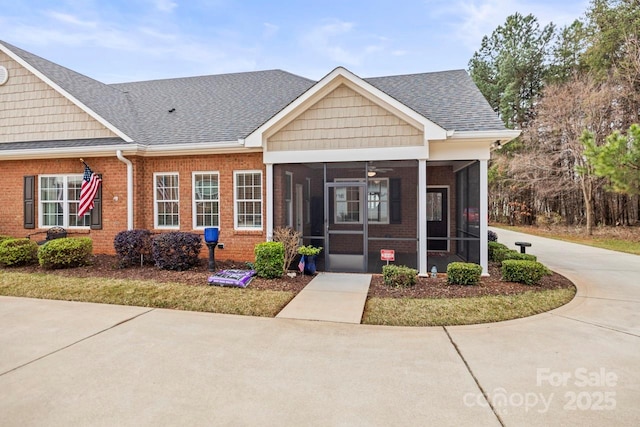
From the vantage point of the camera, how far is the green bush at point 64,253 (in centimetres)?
797

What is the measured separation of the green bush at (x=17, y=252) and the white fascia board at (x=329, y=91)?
21.0ft

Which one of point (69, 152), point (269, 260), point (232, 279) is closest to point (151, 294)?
point (232, 279)

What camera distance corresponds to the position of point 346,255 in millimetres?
10656

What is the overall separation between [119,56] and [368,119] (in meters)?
18.9

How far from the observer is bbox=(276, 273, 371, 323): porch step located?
529 cm

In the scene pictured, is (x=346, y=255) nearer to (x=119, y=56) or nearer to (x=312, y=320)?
(x=312, y=320)

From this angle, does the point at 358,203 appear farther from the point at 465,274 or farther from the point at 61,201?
the point at 61,201

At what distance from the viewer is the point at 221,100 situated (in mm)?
11734

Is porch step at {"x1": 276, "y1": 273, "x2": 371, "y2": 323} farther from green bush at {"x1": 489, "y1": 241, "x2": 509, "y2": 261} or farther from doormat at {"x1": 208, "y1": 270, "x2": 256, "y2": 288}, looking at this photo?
green bush at {"x1": 489, "y1": 241, "x2": 509, "y2": 261}

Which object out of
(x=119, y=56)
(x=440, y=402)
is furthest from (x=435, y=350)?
(x=119, y=56)

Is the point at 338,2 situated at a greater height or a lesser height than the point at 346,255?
greater

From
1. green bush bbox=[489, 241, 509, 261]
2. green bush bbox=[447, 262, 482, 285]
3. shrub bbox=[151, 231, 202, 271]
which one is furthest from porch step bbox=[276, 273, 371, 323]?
green bush bbox=[489, 241, 509, 261]

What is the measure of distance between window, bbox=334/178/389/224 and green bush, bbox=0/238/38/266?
8606 mm

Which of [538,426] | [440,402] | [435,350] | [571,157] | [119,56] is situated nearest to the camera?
[538,426]
